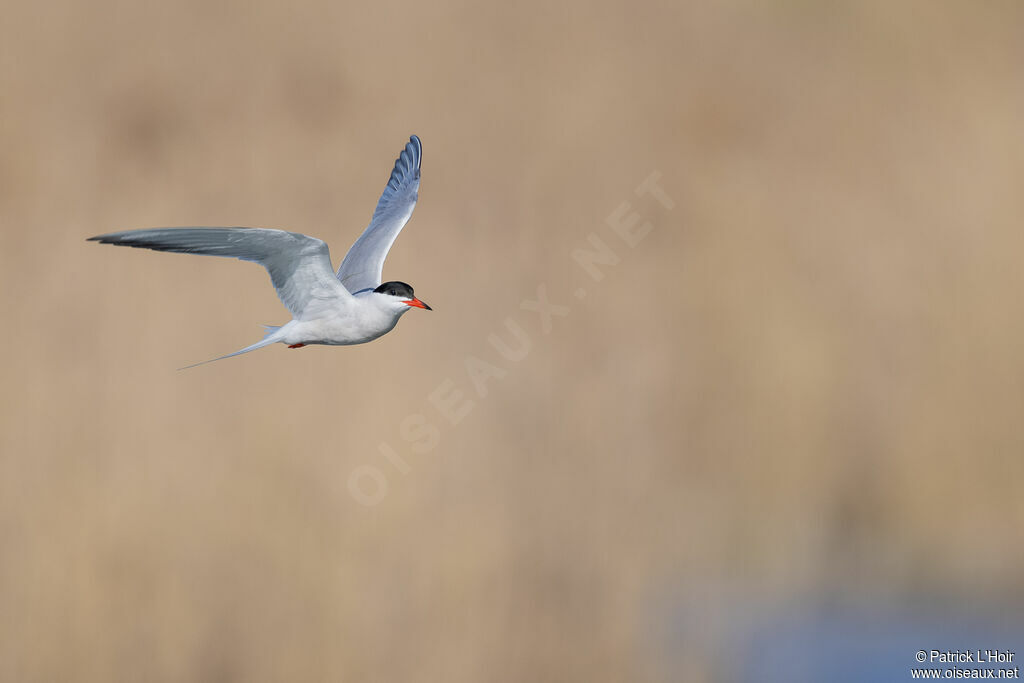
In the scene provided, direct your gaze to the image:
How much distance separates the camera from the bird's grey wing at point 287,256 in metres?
2.42

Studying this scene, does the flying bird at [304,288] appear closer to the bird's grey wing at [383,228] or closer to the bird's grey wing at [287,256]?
the bird's grey wing at [287,256]

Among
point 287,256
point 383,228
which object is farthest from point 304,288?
point 383,228

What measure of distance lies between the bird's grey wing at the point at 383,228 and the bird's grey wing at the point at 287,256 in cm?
34

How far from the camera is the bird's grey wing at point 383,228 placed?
2996mm

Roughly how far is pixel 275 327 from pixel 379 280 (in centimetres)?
43

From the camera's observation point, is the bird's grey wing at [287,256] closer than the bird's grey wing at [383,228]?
Yes

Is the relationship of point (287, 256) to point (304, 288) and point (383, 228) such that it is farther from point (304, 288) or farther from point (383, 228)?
point (383, 228)

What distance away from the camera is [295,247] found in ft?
8.25

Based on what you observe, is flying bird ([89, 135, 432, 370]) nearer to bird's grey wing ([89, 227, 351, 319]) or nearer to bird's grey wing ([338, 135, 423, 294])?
bird's grey wing ([89, 227, 351, 319])

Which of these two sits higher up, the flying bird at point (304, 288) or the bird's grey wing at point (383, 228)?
the bird's grey wing at point (383, 228)

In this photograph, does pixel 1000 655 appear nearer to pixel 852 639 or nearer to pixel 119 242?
pixel 852 639

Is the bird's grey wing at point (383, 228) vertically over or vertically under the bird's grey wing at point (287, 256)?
over

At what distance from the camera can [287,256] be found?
2547 mm

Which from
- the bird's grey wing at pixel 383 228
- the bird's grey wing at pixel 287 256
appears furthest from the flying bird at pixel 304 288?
the bird's grey wing at pixel 383 228
